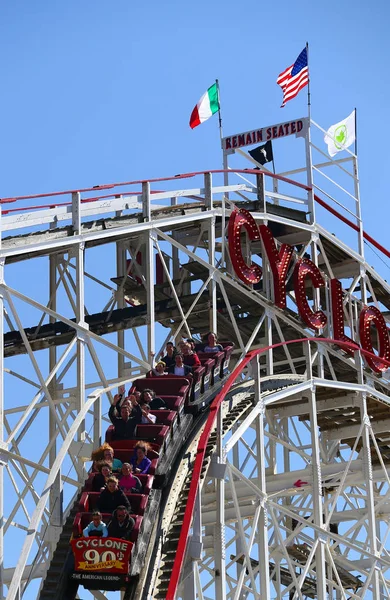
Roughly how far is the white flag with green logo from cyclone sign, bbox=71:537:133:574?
1826 centimetres

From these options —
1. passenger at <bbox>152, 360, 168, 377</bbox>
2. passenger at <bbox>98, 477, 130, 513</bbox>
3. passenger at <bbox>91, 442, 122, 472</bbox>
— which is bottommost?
passenger at <bbox>98, 477, 130, 513</bbox>

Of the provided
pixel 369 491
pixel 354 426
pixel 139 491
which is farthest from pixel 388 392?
pixel 139 491

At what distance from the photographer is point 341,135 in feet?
113

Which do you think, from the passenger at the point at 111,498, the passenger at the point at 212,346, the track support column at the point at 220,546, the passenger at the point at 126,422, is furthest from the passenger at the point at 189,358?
the passenger at the point at 111,498

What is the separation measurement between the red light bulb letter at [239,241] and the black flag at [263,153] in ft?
18.2

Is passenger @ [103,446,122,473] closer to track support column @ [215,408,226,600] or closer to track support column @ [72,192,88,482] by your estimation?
track support column @ [215,408,226,600]

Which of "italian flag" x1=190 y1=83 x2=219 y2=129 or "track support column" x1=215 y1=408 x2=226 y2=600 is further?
"italian flag" x1=190 y1=83 x2=219 y2=129

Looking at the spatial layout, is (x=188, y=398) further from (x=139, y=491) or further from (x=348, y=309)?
(x=348, y=309)

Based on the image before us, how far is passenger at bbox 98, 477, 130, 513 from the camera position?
1789 cm

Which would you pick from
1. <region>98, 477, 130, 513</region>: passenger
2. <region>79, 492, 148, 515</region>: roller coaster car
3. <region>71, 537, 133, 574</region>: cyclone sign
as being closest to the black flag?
<region>79, 492, 148, 515</region>: roller coaster car

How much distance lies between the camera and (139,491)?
18.5m

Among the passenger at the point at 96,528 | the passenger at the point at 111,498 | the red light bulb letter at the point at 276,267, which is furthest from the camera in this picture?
the red light bulb letter at the point at 276,267

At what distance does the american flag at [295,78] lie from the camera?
109 feet

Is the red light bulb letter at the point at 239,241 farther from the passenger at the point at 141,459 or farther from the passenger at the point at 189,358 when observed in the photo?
the passenger at the point at 141,459
